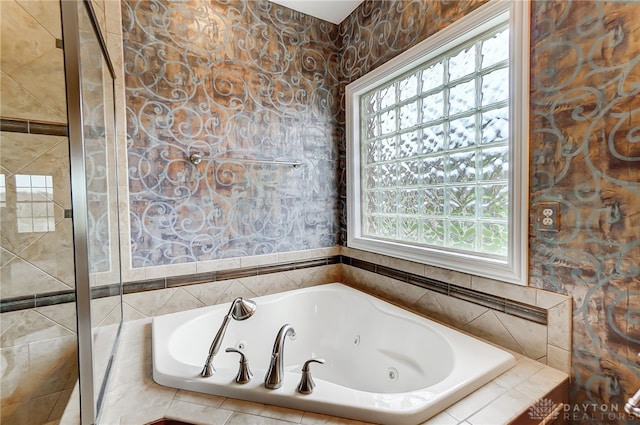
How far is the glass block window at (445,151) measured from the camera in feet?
4.23

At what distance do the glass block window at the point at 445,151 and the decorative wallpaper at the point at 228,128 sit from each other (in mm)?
437

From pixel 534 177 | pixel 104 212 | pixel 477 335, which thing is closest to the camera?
pixel 534 177

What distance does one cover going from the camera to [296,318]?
1858mm

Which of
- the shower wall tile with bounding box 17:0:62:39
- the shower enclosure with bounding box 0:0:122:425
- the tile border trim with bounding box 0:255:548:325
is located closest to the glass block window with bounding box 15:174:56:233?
A: the shower enclosure with bounding box 0:0:122:425

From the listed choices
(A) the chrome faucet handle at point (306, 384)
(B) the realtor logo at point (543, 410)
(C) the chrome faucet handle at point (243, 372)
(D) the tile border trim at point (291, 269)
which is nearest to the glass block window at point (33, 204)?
(D) the tile border trim at point (291, 269)

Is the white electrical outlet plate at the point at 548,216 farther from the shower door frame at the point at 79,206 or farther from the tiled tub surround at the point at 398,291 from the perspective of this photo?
the shower door frame at the point at 79,206

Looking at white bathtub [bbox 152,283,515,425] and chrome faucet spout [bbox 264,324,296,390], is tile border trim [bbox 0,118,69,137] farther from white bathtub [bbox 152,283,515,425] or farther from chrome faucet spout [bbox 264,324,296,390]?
chrome faucet spout [bbox 264,324,296,390]

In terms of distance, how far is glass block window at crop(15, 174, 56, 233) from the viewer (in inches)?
46.0

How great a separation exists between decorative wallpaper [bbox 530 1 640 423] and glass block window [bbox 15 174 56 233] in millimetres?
2010

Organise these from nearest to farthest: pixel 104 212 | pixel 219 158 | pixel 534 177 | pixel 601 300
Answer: pixel 601 300
pixel 534 177
pixel 104 212
pixel 219 158

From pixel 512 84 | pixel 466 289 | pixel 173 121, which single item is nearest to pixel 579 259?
pixel 466 289

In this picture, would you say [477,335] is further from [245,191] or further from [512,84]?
[245,191]

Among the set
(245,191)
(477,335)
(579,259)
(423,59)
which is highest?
(423,59)

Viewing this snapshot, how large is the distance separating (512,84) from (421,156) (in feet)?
1.90
